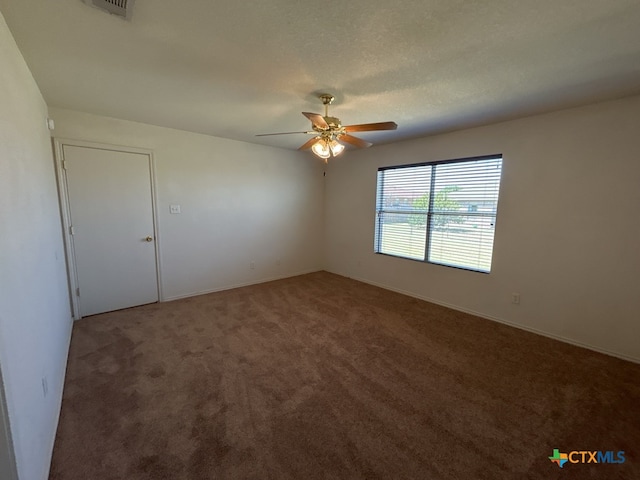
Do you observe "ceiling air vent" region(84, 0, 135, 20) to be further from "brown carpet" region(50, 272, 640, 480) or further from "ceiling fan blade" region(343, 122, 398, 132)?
"brown carpet" region(50, 272, 640, 480)

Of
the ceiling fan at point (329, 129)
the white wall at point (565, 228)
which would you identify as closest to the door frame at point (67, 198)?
the ceiling fan at point (329, 129)

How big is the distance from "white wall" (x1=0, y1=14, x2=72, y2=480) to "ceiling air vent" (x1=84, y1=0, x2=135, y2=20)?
560mm

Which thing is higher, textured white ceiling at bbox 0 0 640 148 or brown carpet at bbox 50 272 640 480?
textured white ceiling at bbox 0 0 640 148

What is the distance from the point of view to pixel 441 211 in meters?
3.67

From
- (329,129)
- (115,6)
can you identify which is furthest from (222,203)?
(115,6)

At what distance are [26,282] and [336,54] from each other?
225 cm

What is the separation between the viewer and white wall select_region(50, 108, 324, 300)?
11.3 feet

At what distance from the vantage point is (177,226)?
3752mm

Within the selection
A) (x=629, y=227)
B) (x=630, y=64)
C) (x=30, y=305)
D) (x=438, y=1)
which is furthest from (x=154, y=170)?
(x=629, y=227)

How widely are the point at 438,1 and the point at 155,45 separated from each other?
65.3 inches

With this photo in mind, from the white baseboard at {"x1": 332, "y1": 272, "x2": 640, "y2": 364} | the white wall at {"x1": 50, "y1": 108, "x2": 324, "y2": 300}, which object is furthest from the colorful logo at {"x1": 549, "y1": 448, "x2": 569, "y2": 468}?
the white wall at {"x1": 50, "y1": 108, "x2": 324, "y2": 300}

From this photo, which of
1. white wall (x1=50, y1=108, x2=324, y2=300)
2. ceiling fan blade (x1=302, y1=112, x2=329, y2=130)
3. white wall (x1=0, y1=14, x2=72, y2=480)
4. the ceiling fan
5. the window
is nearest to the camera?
white wall (x1=0, y1=14, x2=72, y2=480)

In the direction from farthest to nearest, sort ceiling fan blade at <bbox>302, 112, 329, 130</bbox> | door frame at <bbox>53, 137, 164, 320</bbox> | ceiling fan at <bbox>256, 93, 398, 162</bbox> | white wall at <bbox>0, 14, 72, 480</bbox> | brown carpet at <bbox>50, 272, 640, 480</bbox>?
door frame at <bbox>53, 137, 164, 320</bbox> < ceiling fan at <bbox>256, 93, 398, 162</bbox> < ceiling fan blade at <bbox>302, 112, 329, 130</bbox> < brown carpet at <bbox>50, 272, 640, 480</bbox> < white wall at <bbox>0, 14, 72, 480</bbox>

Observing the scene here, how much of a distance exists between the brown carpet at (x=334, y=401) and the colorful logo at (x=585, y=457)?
26 millimetres
